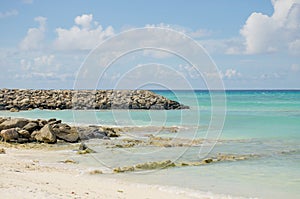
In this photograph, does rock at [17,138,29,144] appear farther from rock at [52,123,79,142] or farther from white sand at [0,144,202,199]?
white sand at [0,144,202,199]

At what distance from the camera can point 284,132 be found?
26.2m

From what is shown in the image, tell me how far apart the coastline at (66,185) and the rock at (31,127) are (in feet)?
20.4

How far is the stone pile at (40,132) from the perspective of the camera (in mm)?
19125

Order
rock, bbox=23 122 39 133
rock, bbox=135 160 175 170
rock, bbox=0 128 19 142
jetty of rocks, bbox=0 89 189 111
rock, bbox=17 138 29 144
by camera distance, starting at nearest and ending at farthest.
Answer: rock, bbox=135 160 175 170, rock, bbox=0 128 19 142, rock, bbox=17 138 29 144, rock, bbox=23 122 39 133, jetty of rocks, bbox=0 89 189 111

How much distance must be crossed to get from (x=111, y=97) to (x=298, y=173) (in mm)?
41440

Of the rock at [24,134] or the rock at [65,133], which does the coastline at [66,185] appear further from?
the rock at [65,133]

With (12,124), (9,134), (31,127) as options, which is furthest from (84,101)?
(9,134)

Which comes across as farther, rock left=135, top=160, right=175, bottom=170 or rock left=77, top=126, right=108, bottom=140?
rock left=77, top=126, right=108, bottom=140

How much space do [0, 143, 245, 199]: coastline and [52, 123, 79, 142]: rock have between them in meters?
5.88

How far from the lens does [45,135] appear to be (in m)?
19.2

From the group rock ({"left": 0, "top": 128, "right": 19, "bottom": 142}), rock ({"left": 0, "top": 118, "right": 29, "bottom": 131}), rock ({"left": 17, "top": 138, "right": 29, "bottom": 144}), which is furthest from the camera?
rock ({"left": 0, "top": 118, "right": 29, "bottom": 131})

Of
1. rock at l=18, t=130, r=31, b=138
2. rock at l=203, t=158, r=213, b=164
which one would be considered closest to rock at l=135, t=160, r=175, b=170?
rock at l=203, t=158, r=213, b=164

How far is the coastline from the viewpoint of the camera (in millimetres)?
8984

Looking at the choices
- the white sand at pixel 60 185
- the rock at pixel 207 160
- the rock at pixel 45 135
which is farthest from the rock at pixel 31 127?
the rock at pixel 207 160
